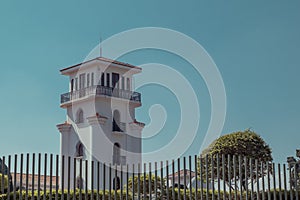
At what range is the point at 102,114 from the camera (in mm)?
39031

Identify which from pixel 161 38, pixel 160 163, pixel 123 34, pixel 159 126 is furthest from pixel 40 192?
pixel 159 126

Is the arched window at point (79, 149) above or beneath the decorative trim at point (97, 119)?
beneath

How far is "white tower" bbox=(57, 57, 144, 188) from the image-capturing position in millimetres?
38500

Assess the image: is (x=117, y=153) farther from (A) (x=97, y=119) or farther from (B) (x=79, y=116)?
(B) (x=79, y=116)

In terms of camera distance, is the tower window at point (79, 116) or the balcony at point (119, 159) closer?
the balcony at point (119, 159)

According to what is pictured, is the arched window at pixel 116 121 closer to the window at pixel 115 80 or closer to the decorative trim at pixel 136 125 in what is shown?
the decorative trim at pixel 136 125

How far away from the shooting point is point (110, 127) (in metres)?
39.2

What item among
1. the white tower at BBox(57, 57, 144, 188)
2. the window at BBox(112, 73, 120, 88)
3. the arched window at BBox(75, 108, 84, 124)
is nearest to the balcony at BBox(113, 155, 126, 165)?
the white tower at BBox(57, 57, 144, 188)

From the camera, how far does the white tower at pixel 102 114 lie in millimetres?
38500

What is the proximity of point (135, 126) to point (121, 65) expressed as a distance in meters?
4.94

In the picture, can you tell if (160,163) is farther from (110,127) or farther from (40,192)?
(110,127)

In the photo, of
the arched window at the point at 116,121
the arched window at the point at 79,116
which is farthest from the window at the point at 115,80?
the arched window at the point at 79,116

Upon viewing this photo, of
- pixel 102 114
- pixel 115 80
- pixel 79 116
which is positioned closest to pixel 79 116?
pixel 79 116

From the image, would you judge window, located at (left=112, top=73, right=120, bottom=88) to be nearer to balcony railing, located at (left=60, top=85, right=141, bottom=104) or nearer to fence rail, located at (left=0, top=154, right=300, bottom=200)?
balcony railing, located at (left=60, top=85, right=141, bottom=104)
